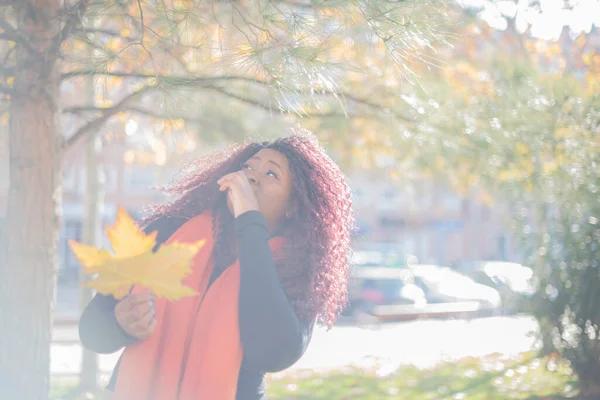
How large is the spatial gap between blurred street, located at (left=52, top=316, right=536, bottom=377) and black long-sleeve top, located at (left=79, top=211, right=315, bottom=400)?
6166 millimetres

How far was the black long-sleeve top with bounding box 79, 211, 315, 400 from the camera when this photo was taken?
180 centimetres

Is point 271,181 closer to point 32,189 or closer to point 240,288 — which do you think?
point 240,288

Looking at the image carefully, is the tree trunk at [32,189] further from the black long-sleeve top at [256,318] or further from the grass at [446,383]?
the grass at [446,383]

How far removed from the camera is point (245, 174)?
2059 millimetres

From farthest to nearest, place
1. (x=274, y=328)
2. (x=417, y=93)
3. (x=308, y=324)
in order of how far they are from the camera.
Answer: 1. (x=417, y=93)
2. (x=308, y=324)
3. (x=274, y=328)

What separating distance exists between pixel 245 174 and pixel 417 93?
336 cm

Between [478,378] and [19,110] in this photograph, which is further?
[478,378]

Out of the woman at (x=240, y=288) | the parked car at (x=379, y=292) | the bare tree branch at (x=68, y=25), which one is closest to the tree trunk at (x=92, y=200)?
the bare tree branch at (x=68, y=25)

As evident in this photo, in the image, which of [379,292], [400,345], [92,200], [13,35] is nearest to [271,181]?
[13,35]

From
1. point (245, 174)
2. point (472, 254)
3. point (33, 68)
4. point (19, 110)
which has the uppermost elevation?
point (33, 68)

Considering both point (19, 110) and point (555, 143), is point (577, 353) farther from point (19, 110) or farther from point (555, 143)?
point (19, 110)

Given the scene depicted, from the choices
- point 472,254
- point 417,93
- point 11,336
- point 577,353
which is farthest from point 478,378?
point 472,254

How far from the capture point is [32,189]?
2904 mm

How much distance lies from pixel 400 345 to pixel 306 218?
9.61 metres
